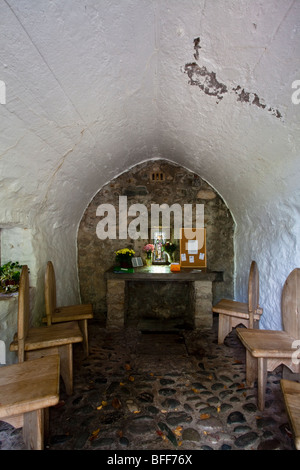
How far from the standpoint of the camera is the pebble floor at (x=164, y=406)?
72.9 inches

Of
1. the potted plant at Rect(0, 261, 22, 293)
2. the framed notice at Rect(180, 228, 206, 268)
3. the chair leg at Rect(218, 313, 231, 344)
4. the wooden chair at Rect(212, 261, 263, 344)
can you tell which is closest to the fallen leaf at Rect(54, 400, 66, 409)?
the potted plant at Rect(0, 261, 22, 293)

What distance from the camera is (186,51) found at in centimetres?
196

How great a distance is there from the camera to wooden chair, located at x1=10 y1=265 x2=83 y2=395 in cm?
208

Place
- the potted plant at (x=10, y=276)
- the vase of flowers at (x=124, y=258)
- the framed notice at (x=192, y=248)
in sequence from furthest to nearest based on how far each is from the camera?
1. the framed notice at (x=192, y=248)
2. the vase of flowers at (x=124, y=258)
3. the potted plant at (x=10, y=276)

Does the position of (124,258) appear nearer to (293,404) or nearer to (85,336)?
(85,336)

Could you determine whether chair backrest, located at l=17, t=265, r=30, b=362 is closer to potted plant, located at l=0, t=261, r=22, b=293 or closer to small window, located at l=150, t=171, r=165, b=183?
potted plant, located at l=0, t=261, r=22, b=293

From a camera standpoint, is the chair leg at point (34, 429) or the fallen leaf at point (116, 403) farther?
the fallen leaf at point (116, 403)

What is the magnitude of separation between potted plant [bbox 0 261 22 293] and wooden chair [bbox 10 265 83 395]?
0.47 metres

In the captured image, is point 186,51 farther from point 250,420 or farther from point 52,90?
point 250,420

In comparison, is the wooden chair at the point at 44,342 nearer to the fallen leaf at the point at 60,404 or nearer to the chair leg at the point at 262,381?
the fallen leaf at the point at 60,404

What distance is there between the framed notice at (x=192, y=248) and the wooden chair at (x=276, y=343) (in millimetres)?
1943

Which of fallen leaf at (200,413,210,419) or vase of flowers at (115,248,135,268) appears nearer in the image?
fallen leaf at (200,413,210,419)
